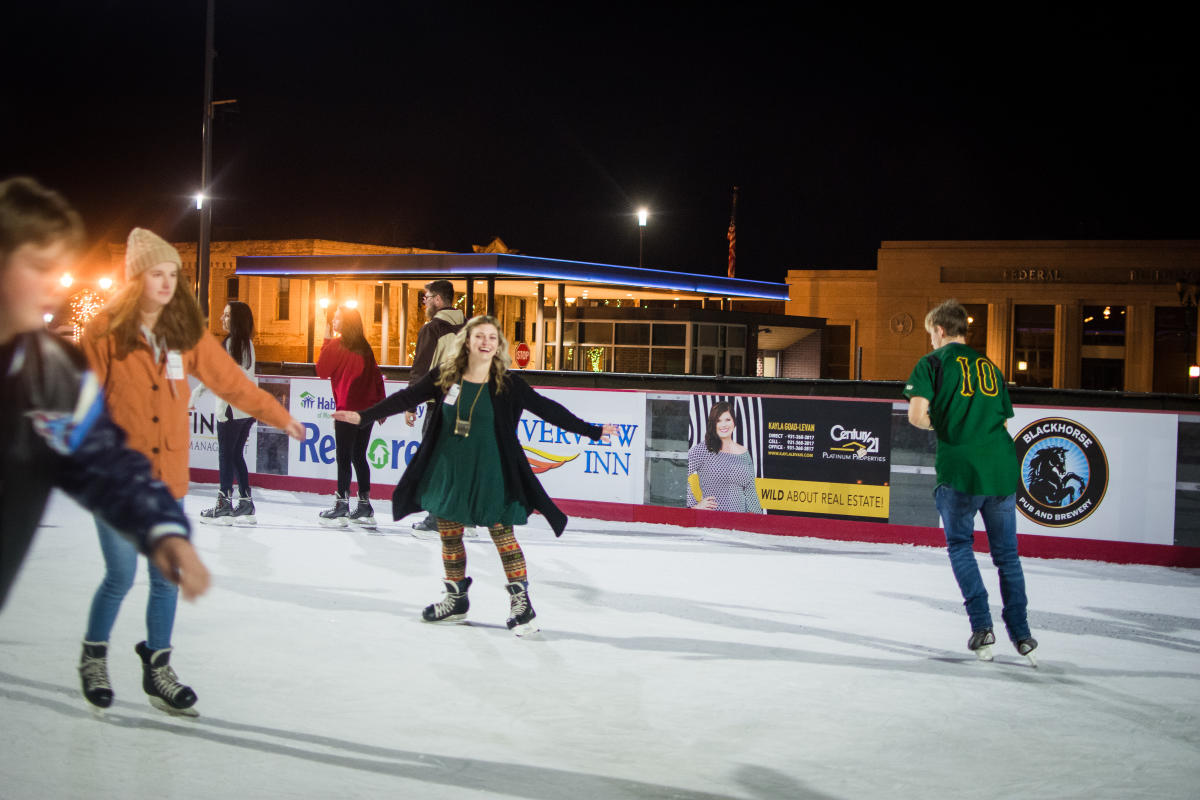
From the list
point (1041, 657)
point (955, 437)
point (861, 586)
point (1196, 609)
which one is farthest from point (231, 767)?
point (1196, 609)

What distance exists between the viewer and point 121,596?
4.50 m

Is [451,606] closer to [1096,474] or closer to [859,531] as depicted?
[859,531]

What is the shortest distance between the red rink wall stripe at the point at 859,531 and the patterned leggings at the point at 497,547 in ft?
15.0

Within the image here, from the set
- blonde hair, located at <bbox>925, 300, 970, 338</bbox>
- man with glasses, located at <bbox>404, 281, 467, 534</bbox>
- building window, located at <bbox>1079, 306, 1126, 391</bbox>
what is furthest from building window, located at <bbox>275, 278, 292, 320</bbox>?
blonde hair, located at <bbox>925, 300, 970, 338</bbox>

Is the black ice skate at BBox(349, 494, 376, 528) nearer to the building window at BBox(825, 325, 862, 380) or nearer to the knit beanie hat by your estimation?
the knit beanie hat

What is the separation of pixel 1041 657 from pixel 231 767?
4002 mm

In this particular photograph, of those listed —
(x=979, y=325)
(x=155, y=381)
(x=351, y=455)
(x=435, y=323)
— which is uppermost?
(x=979, y=325)

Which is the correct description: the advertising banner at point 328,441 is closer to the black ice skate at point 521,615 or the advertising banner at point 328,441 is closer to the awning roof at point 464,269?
the black ice skate at point 521,615

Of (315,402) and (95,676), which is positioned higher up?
(315,402)

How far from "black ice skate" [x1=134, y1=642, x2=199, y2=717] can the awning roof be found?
2939 centimetres

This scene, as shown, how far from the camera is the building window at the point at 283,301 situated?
2072 inches

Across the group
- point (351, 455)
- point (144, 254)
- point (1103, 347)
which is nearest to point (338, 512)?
point (351, 455)

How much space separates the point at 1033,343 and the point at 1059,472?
5052 centimetres

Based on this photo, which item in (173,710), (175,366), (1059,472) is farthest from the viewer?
(1059,472)
